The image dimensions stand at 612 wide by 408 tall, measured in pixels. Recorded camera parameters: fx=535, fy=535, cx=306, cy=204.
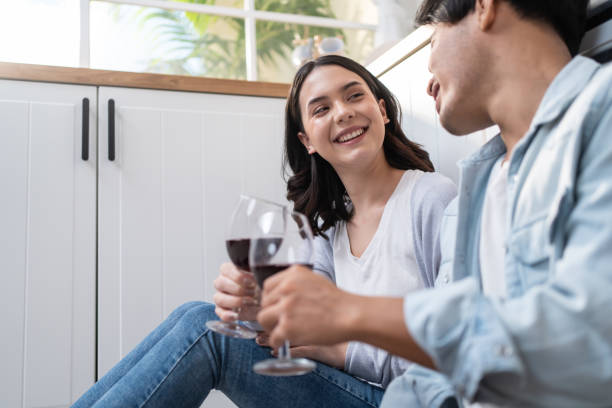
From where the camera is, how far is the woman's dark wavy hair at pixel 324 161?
1344 millimetres

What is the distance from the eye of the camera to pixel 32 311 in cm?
166

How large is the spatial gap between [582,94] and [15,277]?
5.38 ft

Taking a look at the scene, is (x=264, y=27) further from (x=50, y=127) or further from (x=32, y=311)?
(x=32, y=311)

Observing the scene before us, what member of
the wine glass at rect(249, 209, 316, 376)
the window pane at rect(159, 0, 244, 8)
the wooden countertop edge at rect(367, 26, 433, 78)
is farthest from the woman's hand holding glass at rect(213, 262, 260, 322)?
the window pane at rect(159, 0, 244, 8)

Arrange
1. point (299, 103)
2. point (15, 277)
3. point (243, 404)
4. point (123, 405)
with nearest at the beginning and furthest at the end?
point (123, 405), point (243, 404), point (299, 103), point (15, 277)

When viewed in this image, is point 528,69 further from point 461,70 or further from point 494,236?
point 494,236

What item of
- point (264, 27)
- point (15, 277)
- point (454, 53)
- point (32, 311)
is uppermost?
point (264, 27)

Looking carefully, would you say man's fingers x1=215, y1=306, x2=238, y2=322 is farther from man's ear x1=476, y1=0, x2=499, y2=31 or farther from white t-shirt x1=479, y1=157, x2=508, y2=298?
man's ear x1=476, y1=0, x2=499, y2=31

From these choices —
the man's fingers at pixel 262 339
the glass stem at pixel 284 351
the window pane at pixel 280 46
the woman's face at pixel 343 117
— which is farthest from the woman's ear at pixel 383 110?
the window pane at pixel 280 46

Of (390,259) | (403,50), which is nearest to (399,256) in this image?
(390,259)

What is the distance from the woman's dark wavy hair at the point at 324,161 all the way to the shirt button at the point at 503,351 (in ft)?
2.82

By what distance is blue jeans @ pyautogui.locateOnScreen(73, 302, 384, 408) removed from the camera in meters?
0.98

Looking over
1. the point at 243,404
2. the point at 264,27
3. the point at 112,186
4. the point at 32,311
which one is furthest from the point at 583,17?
the point at 264,27

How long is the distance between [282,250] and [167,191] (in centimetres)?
128
